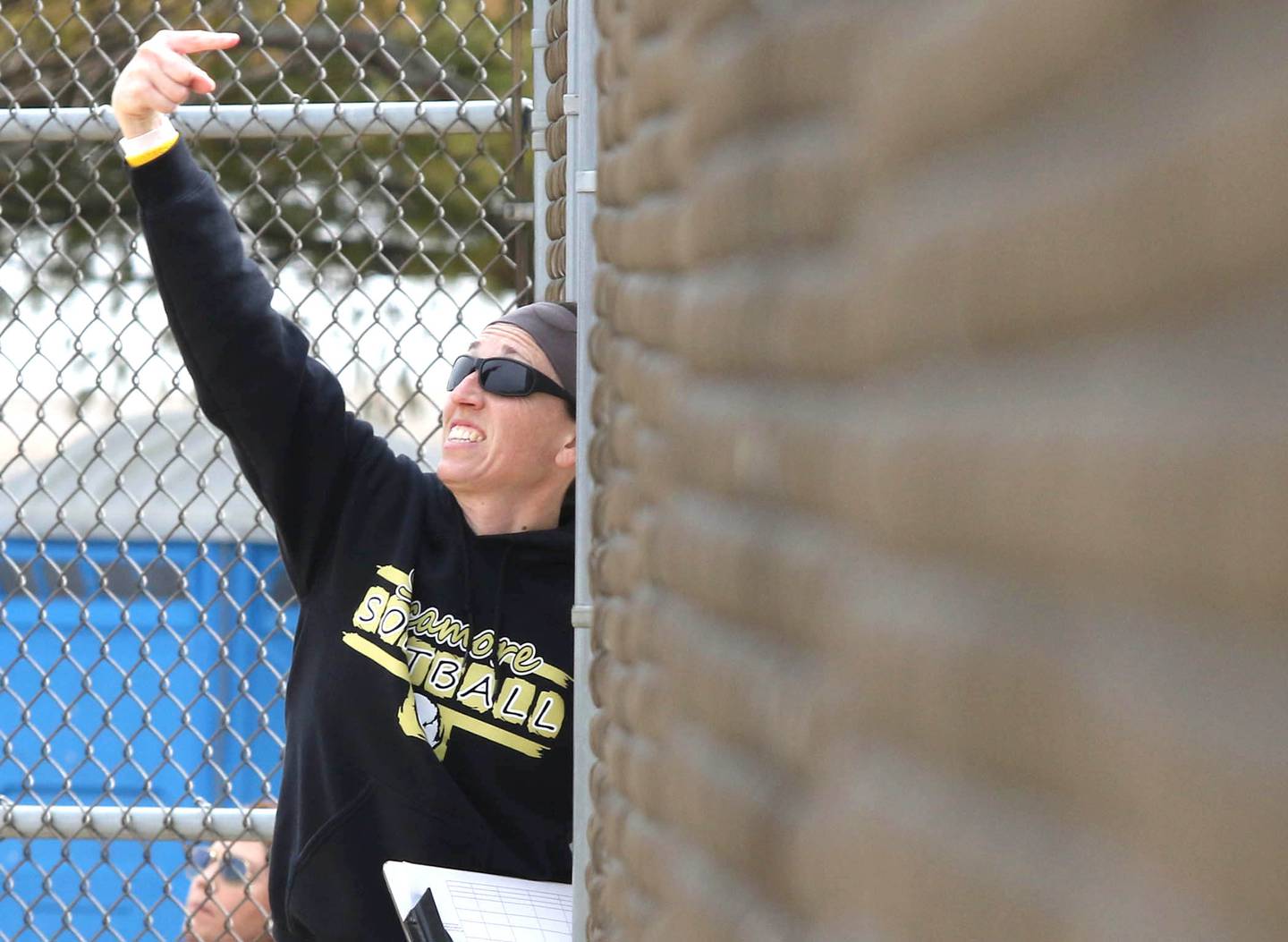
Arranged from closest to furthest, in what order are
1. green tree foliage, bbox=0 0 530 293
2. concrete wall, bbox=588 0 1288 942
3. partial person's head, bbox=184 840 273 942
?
concrete wall, bbox=588 0 1288 942 < partial person's head, bbox=184 840 273 942 < green tree foliage, bbox=0 0 530 293

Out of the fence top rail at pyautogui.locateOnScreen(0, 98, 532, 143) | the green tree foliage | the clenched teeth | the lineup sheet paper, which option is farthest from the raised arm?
the green tree foliage

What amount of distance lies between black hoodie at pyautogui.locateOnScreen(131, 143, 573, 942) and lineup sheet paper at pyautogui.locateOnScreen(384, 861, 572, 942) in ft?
0.64

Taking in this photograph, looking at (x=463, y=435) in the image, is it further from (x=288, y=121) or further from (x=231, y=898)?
(x=231, y=898)

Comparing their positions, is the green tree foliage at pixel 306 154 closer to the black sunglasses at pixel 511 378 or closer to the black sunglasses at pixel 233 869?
the black sunglasses at pixel 233 869

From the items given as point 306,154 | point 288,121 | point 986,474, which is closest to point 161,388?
point 306,154

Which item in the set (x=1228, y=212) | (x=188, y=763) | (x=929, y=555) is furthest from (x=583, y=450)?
(x=188, y=763)

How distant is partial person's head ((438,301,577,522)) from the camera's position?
2.14 meters

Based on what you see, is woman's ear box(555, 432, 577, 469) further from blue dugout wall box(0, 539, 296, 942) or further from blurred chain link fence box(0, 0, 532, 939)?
blue dugout wall box(0, 539, 296, 942)

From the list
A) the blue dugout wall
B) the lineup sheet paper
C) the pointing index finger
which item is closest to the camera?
the lineup sheet paper

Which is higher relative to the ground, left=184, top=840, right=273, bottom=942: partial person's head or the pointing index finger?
the pointing index finger

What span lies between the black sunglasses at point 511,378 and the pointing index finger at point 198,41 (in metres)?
0.51

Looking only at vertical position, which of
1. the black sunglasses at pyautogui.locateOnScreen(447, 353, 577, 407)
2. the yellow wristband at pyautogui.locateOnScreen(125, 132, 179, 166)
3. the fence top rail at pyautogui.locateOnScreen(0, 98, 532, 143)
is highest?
the yellow wristband at pyautogui.locateOnScreen(125, 132, 179, 166)

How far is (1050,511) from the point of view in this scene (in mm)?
285

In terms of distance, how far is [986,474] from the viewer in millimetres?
311
